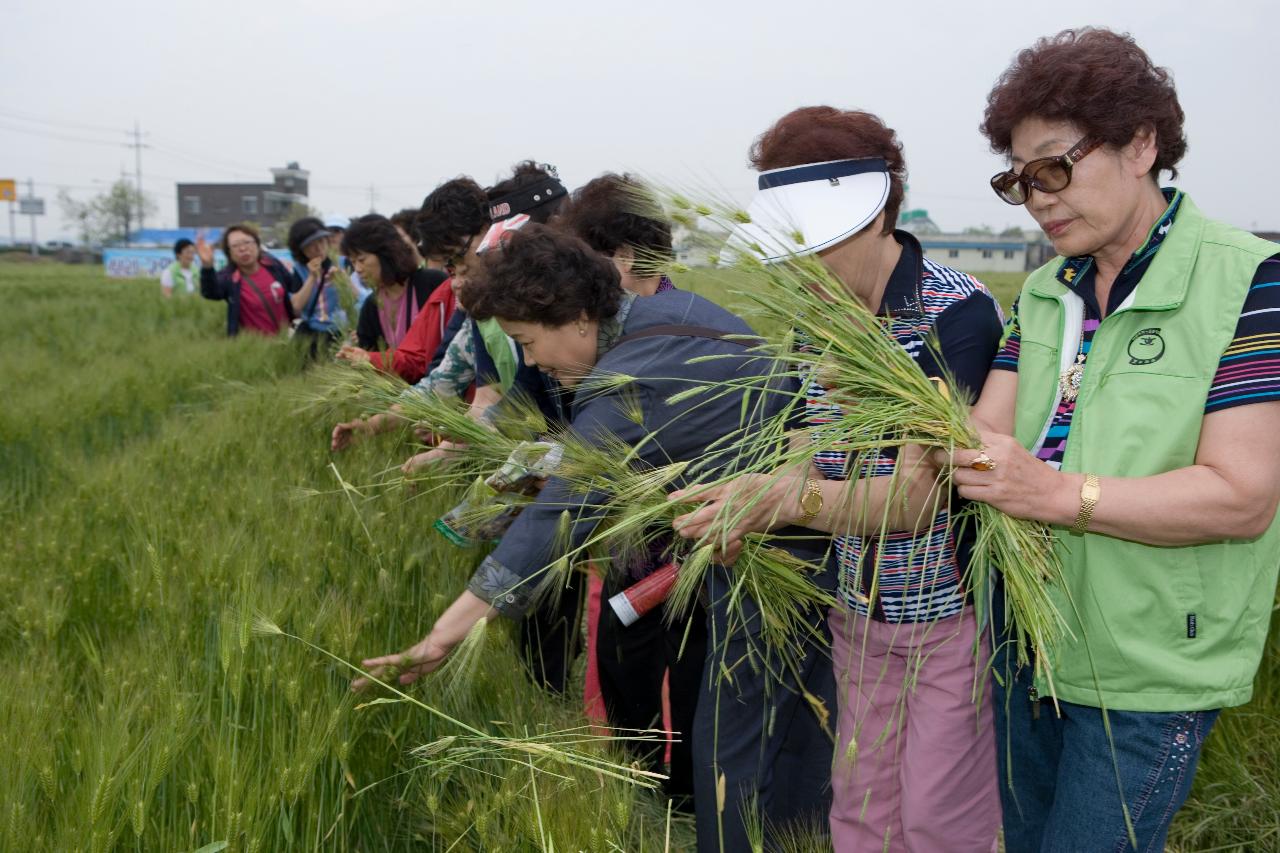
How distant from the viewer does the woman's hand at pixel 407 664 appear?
199cm

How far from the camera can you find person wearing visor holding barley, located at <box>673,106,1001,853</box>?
1.67 metres

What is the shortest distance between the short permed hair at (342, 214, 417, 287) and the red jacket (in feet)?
1.73

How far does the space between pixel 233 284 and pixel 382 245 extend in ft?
10.4

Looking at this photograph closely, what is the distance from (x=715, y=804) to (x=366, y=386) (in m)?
1.89

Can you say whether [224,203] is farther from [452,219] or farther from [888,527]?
[888,527]

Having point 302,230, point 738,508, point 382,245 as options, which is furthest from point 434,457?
point 302,230

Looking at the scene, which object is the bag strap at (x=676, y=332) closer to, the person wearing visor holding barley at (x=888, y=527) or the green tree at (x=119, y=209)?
the person wearing visor holding barley at (x=888, y=527)

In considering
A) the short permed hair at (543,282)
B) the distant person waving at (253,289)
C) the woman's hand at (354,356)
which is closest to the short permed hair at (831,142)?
the short permed hair at (543,282)

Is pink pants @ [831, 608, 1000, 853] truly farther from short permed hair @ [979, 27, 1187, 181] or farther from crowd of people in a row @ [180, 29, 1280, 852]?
short permed hair @ [979, 27, 1187, 181]

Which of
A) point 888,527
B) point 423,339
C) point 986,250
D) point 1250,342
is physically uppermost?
point 986,250

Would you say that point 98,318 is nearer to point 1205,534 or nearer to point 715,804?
point 715,804

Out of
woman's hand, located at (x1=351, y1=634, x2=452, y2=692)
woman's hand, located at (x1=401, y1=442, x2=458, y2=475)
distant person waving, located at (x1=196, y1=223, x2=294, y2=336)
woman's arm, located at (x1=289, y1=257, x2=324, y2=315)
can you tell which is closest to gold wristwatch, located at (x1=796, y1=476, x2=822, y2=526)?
woman's hand, located at (x1=351, y1=634, x2=452, y2=692)

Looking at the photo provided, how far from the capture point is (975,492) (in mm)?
1386

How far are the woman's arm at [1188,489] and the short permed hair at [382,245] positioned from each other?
354cm
